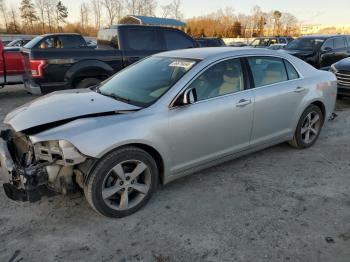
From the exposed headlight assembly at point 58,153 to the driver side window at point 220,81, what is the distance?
141 cm

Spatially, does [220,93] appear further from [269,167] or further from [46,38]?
[46,38]

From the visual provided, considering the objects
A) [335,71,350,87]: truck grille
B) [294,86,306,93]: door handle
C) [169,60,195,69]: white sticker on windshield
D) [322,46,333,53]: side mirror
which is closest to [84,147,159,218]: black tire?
[169,60,195,69]: white sticker on windshield

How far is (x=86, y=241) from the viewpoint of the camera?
114 inches

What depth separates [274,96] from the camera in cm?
423

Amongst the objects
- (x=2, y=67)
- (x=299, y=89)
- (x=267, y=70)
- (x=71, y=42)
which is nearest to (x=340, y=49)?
(x=299, y=89)

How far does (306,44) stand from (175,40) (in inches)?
249

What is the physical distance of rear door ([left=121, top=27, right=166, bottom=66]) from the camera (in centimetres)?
788

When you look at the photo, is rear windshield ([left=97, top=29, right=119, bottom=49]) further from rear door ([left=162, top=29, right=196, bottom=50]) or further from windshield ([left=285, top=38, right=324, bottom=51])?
windshield ([left=285, top=38, right=324, bottom=51])

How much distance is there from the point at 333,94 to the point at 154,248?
3.95 meters

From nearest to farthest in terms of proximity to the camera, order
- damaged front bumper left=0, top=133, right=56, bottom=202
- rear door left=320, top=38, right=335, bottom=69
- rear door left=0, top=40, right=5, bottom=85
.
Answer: damaged front bumper left=0, top=133, right=56, bottom=202, rear door left=0, top=40, right=5, bottom=85, rear door left=320, top=38, right=335, bottom=69

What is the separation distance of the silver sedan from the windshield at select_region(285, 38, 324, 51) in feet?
27.2

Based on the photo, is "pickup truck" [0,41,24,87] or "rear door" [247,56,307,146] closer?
"rear door" [247,56,307,146]

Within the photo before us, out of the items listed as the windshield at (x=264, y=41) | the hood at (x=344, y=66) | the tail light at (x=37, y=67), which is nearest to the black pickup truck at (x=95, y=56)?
the tail light at (x=37, y=67)

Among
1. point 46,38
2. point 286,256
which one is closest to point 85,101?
point 286,256
